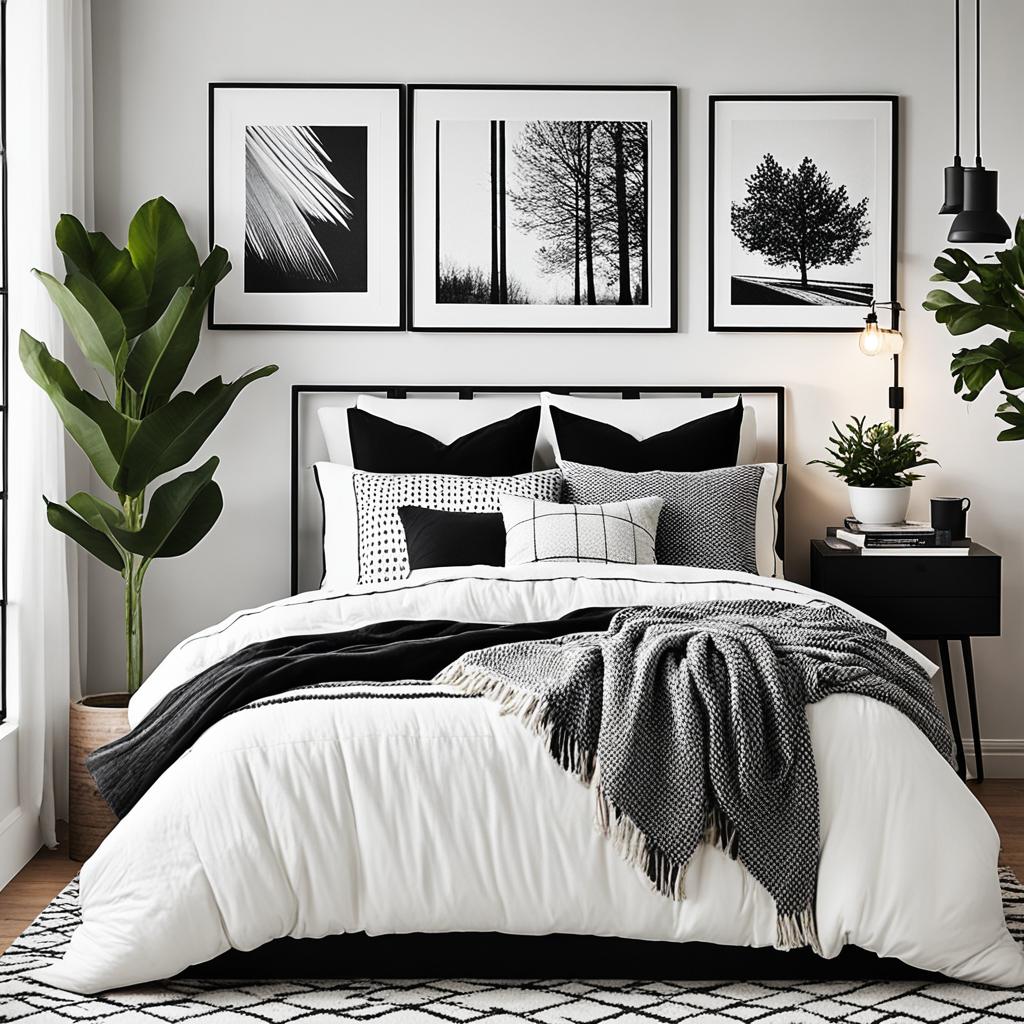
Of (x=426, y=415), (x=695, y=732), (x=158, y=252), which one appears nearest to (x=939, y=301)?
(x=426, y=415)

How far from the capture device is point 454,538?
3570 millimetres

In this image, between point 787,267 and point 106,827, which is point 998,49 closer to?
point 787,267

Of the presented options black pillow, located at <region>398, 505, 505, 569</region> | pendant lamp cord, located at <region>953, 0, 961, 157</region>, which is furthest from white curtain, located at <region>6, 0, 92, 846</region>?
pendant lamp cord, located at <region>953, 0, 961, 157</region>

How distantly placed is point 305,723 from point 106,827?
1484 millimetres

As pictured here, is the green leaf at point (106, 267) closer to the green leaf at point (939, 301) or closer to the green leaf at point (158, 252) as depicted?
the green leaf at point (158, 252)

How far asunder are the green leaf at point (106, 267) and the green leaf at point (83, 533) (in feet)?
1.85

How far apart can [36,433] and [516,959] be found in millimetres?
2114

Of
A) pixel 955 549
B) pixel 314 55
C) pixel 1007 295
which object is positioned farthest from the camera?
pixel 314 55

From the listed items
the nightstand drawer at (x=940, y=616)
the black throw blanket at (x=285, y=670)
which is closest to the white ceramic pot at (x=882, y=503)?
the nightstand drawer at (x=940, y=616)

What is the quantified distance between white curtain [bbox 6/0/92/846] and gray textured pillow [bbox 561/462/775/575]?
5.02 ft

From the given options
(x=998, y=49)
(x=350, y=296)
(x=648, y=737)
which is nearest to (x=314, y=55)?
(x=350, y=296)

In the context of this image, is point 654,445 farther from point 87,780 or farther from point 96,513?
point 87,780

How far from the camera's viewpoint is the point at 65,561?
3750 mm

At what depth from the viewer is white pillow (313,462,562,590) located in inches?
147
